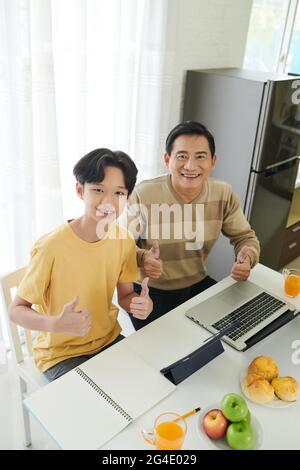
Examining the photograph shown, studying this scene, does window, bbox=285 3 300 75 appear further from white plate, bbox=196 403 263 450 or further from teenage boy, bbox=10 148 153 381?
white plate, bbox=196 403 263 450

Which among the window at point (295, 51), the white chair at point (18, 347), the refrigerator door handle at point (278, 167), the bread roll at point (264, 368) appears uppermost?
the window at point (295, 51)

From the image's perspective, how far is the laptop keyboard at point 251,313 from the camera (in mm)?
1327

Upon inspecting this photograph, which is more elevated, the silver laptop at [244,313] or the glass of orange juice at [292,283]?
the glass of orange juice at [292,283]

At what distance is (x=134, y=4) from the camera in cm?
208

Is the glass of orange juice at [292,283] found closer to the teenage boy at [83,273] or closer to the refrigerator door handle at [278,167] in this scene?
the teenage boy at [83,273]

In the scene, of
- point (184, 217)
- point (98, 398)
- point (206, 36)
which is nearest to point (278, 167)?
point (206, 36)

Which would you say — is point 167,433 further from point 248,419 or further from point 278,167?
point 278,167

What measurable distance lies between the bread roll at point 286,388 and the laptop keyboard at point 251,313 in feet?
0.71

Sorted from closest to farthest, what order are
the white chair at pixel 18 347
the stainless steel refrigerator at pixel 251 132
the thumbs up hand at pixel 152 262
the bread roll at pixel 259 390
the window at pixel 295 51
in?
1. the bread roll at pixel 259 390
2. the white chair at pixel 18 347
3. the thumbs up hand at pixel 152 262
4. the stainless steel refrigerator at pixel 251 132
5. the window at pixel 295 51

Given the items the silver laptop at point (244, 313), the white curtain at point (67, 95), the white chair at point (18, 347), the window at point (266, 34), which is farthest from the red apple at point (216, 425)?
the window at point (266, 34)

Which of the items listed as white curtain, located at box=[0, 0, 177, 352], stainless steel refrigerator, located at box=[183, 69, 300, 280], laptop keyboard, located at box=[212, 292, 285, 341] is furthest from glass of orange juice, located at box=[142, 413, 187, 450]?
stainless steel refrigerator, located at box=[183, 69, 300, 280]

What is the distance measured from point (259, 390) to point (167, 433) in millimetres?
288

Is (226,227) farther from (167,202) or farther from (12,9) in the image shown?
(12,9)

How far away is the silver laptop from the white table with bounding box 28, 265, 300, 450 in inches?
1.0
